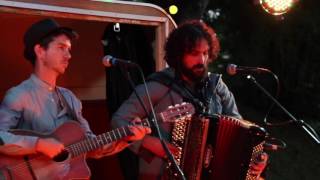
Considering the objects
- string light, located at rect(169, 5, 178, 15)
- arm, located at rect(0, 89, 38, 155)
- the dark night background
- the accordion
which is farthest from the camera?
the dark night background

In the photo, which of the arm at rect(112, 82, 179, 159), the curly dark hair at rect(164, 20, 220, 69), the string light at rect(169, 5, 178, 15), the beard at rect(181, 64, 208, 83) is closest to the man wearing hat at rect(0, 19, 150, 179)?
the arm at rect(112, 82, 179, 159)

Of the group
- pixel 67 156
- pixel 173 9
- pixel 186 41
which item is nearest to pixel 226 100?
pixel 186 41

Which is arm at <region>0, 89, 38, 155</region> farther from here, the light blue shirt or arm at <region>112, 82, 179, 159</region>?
arm at <region>112, 82, 179, 159</region>

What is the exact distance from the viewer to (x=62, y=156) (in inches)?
151

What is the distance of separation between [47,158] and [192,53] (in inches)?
49.2

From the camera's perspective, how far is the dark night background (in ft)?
33.1

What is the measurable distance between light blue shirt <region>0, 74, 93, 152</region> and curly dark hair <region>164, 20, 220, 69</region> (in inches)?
32.4

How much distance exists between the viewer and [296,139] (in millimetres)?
10883

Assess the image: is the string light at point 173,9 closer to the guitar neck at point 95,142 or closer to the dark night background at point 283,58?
the dark night background at point 283,58

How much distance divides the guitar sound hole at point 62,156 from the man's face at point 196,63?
3.23 ft

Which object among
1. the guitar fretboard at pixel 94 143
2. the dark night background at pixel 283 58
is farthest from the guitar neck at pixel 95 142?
the dark night background at pixel 283 58

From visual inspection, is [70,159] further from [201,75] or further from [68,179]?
[201,75]

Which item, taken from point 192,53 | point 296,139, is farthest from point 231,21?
point 192,53

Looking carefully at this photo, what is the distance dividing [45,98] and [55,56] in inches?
11.6
